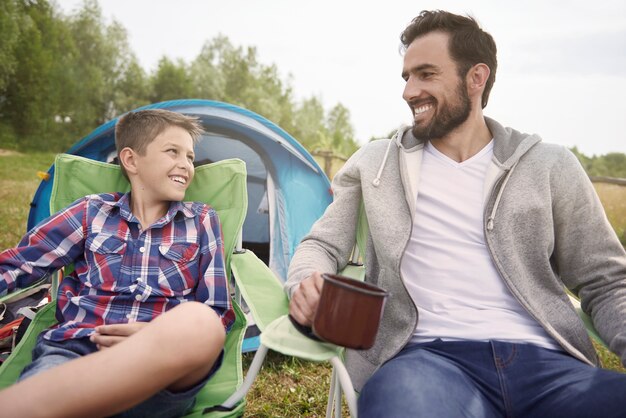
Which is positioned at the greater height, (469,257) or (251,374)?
(469,257)

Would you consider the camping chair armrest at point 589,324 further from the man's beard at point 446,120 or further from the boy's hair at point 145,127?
the boy's hair at point 145,127

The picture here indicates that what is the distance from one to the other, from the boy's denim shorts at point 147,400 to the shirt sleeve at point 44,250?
237mm

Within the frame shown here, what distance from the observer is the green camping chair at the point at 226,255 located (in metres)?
1.49

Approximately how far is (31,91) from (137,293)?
71.8ft

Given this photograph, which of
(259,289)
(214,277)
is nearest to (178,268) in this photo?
(214,277)

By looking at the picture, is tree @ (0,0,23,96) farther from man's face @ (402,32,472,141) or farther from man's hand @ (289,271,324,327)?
man's hand @ (289,271,324,327)

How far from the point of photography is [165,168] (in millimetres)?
1893

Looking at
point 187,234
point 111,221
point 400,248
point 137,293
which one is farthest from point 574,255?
point 111,221

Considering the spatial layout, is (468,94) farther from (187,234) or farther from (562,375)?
(187,234)

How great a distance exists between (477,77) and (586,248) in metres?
0.77

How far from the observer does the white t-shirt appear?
149 cm

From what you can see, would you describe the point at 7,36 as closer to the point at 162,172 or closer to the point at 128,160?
the point at 128,160

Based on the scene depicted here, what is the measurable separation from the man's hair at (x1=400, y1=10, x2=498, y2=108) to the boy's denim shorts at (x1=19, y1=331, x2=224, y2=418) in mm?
1399

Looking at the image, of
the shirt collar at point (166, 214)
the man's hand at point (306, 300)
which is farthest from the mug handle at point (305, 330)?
the shirt collar at point (166, 214)
